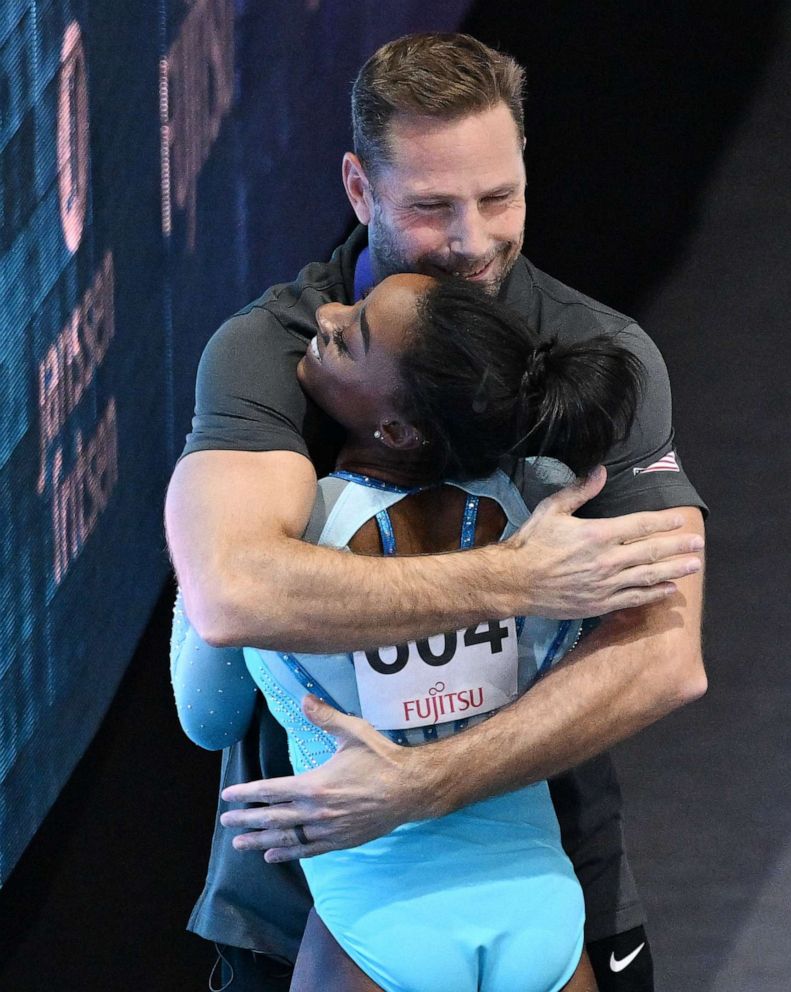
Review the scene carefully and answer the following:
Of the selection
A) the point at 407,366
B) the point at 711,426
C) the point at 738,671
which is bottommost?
the point at 738,671

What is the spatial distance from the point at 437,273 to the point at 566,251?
1673mm

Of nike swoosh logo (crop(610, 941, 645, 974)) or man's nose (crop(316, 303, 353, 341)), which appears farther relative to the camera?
nike swoosh logo (crop(610, 941, 645, 974))

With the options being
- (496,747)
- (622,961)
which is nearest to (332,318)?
(496,747)

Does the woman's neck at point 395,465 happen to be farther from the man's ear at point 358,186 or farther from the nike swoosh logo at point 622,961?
the nike swoosh logo at point 622,961

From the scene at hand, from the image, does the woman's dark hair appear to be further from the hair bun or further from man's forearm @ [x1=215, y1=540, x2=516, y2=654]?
man's forearm @ [x1=215, y1=540, x2=516, y2=654]

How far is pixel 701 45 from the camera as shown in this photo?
3.94m

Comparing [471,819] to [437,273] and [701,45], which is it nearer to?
[437,273]

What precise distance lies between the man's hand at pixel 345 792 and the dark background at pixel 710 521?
3.65 ft

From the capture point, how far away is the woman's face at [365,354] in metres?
1.83

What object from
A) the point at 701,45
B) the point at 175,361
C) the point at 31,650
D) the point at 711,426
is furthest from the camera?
the point at 701,45

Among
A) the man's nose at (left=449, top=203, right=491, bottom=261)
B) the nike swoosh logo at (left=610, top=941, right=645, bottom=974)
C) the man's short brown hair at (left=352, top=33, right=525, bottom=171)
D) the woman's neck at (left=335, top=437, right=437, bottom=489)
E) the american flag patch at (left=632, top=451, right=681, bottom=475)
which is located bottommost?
the nike swoosh logo at (left=610, top=941, right=645, bottom=974)

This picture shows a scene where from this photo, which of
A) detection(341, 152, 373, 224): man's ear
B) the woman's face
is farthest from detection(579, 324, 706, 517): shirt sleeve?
detection(341, 152, 373, 224): man's ear

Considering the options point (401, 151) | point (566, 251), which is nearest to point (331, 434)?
point (401, 151)

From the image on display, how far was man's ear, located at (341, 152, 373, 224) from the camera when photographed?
89.9 inches
